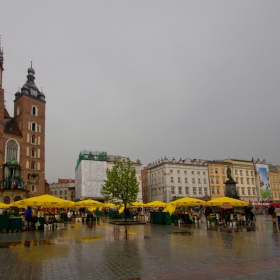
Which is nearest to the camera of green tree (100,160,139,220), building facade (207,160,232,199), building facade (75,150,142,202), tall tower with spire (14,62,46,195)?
green tree (100,160,139,220)

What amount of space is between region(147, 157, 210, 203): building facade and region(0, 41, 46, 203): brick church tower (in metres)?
28.2

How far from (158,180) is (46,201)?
171 ft

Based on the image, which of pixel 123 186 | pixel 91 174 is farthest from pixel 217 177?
pixel 123 186

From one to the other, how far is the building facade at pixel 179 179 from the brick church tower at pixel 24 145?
28.2 meters

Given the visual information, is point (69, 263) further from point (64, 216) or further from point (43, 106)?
point (43, 106)

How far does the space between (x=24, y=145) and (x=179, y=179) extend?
3749cm

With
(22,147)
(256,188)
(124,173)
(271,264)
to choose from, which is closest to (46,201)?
(124,173)

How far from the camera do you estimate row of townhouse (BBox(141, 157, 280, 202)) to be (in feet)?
223

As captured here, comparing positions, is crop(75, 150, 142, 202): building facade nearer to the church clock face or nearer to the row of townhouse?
the row of townhouse

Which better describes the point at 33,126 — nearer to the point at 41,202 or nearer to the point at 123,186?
the point at 123,186

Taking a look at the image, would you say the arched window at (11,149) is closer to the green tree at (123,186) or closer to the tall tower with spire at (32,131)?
the tall tower with spire at (32,131)

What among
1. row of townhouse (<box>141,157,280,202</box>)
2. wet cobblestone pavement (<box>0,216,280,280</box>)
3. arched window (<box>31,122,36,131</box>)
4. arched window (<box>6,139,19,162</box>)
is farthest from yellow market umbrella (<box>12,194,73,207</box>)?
row of townhouse (<box>141,157,280,202</box>)

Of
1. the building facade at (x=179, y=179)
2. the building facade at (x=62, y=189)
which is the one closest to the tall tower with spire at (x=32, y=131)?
the building facade at (x=179, y=179)

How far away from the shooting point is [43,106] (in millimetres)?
66062
